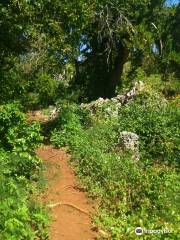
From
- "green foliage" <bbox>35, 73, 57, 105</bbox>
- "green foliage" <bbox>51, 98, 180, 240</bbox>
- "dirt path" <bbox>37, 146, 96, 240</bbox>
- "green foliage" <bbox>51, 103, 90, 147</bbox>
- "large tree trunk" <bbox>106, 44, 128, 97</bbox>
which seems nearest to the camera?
"dirt path" <bbox>37, 146, 96, 240</bbox>

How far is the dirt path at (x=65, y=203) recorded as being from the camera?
832cm

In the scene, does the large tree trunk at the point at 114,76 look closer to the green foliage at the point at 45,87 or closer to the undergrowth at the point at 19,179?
the green foliage at the point at 45,87

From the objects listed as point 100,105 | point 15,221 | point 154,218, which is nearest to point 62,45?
point 100,105

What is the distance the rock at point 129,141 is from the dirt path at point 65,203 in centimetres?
135

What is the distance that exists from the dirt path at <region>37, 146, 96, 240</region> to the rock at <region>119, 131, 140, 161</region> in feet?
4.44

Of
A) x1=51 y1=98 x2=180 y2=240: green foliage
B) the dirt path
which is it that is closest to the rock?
x1=51 y1=98 x2=180 y2=240: green foliage

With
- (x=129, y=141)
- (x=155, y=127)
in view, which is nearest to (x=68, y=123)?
(x=129, y=141)

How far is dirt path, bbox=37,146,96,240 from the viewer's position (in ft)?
27.3

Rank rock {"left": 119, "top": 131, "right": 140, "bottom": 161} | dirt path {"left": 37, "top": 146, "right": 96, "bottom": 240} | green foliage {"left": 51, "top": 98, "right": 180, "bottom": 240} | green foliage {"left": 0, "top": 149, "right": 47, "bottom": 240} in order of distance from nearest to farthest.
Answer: green foliage {"left": 0, "top": 149, "right": 47, "bottom": 240} < dirt path {"left": 37, "top": 146, "right": 96, "bottom": 240} < green foliage {"left": 51, "top": 98, "right": 180, "bottom": 240} < rock {"left": 119, "top": 131, "right": 140, "bottom": 161}

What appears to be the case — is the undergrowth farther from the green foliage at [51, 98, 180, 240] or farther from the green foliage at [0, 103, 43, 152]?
the green foliage at [51, 98, 180, 240]

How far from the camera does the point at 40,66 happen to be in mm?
17391

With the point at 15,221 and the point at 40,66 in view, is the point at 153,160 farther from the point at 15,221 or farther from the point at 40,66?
the point at 40,66

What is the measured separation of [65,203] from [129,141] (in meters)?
3.00

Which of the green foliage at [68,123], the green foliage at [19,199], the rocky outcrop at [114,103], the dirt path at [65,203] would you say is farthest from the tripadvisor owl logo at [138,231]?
the rocky outcrop at [114,103]
